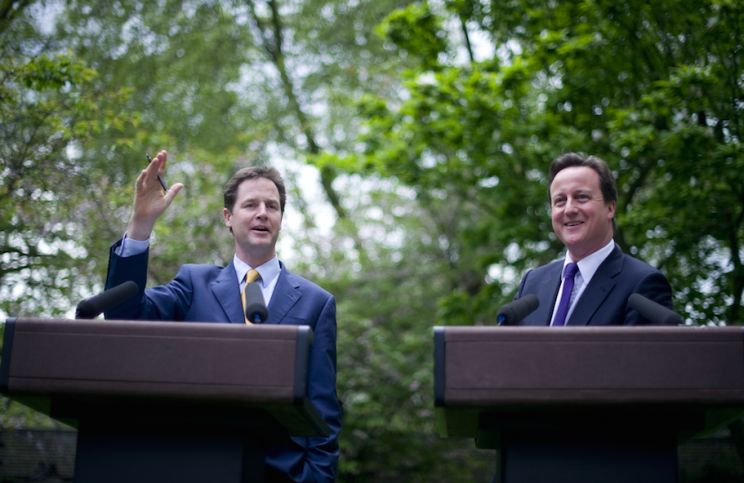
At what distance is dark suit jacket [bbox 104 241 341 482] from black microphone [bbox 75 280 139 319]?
0.19 meters

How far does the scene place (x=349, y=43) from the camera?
466 inches

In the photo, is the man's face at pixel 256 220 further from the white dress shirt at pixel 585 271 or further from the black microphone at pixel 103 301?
the white dress shirt at pixel 585 271

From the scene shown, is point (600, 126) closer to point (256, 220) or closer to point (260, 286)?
point (256, 220)

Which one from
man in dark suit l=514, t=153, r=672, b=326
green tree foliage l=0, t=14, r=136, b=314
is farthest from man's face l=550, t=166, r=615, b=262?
green tree foliage l=0, t=14, r=136, b=314

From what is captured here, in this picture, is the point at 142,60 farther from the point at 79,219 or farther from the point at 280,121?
the point at 79,219

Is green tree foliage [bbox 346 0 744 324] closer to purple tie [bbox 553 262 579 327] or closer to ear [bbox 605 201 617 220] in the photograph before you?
ear [bbox 605 201 617 220]

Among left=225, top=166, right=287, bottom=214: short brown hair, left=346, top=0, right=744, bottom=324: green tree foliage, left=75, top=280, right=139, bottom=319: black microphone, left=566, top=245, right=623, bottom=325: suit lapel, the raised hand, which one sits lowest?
left=75, top=280, right=139, bottom=319: black microphone

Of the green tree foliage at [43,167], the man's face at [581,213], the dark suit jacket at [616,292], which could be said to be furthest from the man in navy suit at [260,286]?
the green tree foliage at [43,167]

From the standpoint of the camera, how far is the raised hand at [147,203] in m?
1.96

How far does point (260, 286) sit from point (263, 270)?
446mm

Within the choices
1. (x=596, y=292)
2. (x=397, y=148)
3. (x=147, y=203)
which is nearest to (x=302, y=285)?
(x=147, y=203)

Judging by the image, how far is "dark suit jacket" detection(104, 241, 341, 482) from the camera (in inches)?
78.7

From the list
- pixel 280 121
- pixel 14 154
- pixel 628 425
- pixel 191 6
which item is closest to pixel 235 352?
pixel 628 425

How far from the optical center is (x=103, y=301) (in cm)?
168
